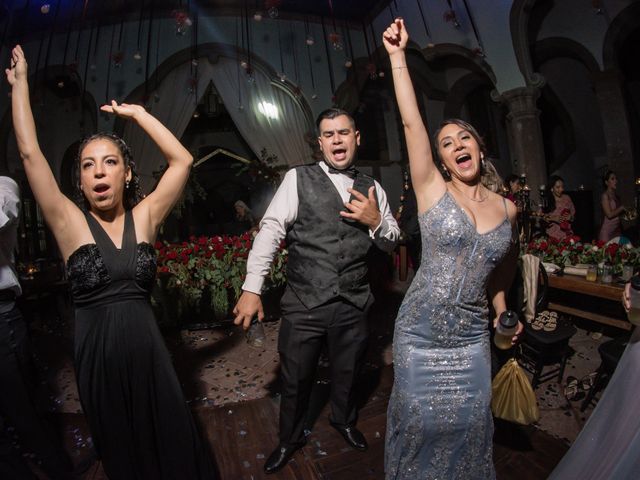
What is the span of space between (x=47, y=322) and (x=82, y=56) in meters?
5.32

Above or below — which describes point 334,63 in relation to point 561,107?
above

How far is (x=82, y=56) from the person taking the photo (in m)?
7.32

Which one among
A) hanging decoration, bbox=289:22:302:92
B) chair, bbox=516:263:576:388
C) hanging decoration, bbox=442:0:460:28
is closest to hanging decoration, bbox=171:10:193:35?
hanging decoration, bbox=289:22:302:92

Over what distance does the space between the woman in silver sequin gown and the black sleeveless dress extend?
92cm

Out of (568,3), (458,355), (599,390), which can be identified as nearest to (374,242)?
(458,355)

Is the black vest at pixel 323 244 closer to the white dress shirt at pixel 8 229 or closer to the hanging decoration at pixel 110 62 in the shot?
the white dress shirt at pixel 8 229

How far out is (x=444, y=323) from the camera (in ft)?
4.84

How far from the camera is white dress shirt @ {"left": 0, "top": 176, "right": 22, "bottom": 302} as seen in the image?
1.74 meters

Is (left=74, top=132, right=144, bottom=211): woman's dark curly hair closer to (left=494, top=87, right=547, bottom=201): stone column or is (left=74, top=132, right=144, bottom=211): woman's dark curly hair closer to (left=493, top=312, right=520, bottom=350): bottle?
(left=493, top=312, right=520, bottom=350): bottle

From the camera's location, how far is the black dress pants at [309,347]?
2018mm

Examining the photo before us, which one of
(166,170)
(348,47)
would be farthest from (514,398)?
(348,47)

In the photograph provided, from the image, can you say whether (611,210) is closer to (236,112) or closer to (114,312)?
(114,312)

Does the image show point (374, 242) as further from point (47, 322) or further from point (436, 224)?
point (47, 322)

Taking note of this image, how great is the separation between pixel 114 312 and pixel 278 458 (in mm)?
1296
